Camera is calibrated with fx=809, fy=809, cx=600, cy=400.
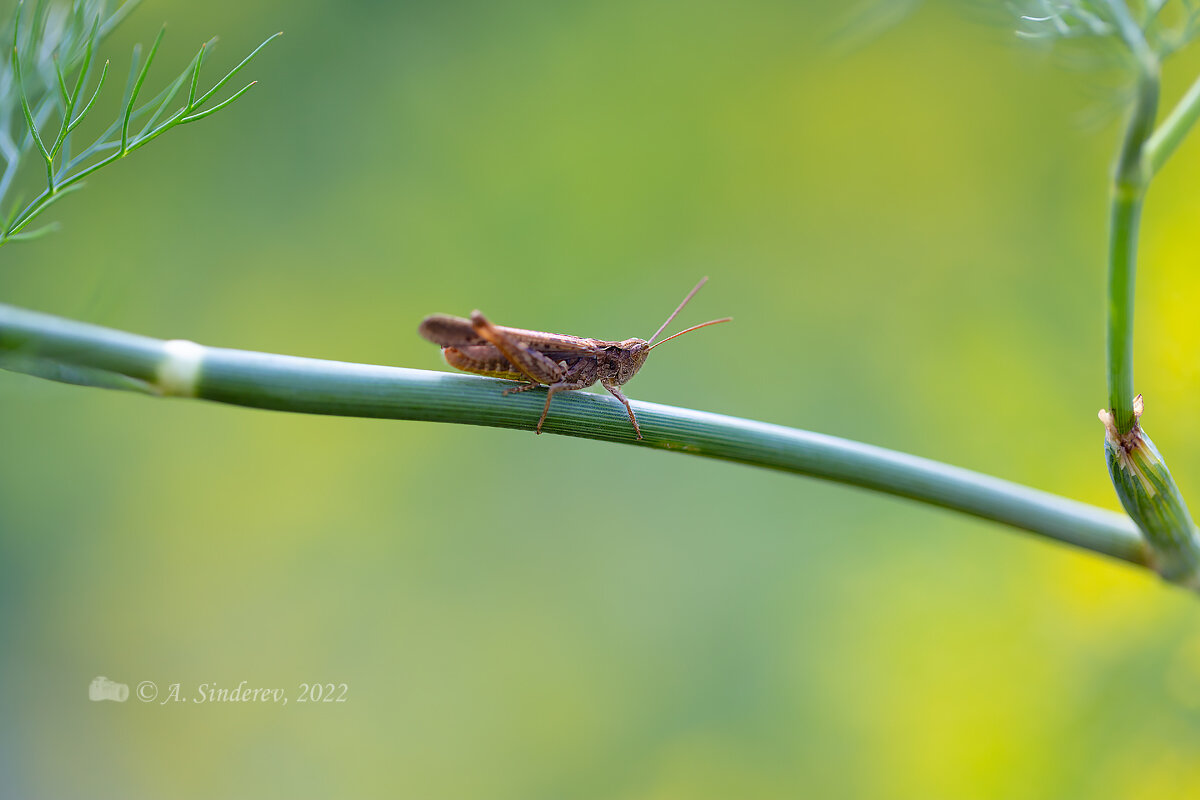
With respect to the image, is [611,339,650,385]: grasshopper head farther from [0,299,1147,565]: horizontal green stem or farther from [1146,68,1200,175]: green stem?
[1146,68,1200,175]: green stem

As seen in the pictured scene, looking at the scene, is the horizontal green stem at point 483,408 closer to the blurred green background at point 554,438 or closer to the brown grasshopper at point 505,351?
the brown grasshopper at point 505,351

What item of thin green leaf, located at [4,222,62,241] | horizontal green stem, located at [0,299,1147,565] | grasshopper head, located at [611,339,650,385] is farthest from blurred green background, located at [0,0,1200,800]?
thin green leaf, located at [4,222,62,241]

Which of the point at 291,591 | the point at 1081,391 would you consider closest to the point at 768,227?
the point at 1081,391

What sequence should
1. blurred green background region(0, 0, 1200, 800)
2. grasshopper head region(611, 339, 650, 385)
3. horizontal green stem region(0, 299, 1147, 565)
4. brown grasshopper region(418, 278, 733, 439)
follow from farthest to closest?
blurred green background region(0, 0, 1200, 800), grasshopper head region(611, 339, 650, 385), brown grasshopper region(418, 278, 733, 439), horizontal green stem region(0, 299, 1147, 565)

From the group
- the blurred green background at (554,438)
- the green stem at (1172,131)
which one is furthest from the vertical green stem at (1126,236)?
the blurred green background at (554,438)

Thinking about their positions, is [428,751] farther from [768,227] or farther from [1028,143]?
[1028,143]

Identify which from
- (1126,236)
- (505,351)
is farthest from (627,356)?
(1126,236)

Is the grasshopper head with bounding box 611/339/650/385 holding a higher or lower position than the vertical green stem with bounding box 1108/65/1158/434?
higher

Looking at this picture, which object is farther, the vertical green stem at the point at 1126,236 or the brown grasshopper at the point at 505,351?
the brown grasshopper at the point at 505,351
